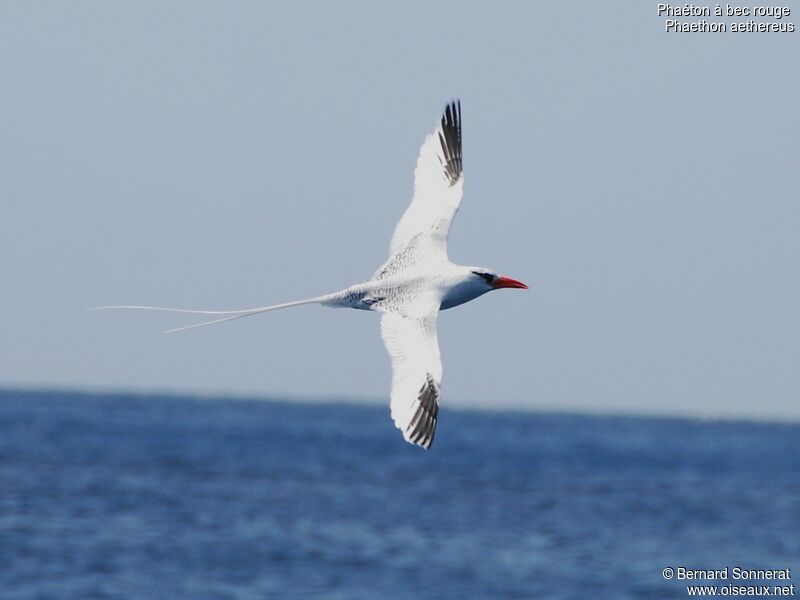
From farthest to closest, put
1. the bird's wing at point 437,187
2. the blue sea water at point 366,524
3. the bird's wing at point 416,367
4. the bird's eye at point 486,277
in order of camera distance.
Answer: the blue sea water at point 366,524, the bird's wing at point 437,187, the bird's eye at point 486,277, the bird's wing at point 416,367

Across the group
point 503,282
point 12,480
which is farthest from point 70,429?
point 503,282

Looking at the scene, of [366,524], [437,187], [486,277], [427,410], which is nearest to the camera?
[427,410]

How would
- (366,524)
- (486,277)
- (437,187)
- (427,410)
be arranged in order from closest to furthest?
(427,410) → (486,277) → (437,187) → (366,524)

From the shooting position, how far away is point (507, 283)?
60.5 feet

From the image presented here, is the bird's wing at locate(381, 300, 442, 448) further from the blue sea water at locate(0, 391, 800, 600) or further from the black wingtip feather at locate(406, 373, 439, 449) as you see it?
the blue sea water at locate(0, 391, 800, 600)

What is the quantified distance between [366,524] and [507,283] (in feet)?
97.2

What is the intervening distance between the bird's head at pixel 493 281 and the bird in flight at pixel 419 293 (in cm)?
1

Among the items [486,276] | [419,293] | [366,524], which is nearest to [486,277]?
[486,276]

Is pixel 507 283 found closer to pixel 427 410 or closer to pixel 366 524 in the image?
pixel 427 410

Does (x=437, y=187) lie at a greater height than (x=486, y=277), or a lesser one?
greater

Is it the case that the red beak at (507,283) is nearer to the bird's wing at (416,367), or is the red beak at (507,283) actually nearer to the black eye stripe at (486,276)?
the black eye stripe at (486,276)

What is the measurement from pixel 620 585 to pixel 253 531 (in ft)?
38.7

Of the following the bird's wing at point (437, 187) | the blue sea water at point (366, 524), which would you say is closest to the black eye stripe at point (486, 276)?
the bird's wing at point (437, 187)

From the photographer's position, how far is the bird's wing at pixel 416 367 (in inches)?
664
